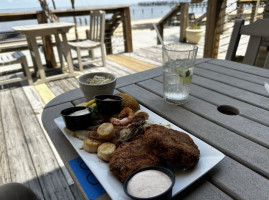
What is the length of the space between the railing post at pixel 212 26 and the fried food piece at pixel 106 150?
299 centimetres

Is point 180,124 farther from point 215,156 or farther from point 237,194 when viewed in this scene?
point 237,194

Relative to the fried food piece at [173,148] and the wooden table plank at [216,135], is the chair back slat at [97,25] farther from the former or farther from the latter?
the fried food piece at [173,148]

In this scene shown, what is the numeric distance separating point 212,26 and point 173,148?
304 centimetres

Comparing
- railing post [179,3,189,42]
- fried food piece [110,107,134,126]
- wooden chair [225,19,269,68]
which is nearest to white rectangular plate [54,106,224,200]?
fried food piece [110,107,134,126]

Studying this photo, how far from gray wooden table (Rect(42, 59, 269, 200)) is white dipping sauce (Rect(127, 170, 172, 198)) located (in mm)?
86

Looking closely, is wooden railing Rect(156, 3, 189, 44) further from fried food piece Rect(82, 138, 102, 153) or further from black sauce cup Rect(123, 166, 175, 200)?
black sauce cup Rect(123, 166, 175, 200)

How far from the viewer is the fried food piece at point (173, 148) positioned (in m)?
0.56

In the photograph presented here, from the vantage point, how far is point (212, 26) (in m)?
3.12

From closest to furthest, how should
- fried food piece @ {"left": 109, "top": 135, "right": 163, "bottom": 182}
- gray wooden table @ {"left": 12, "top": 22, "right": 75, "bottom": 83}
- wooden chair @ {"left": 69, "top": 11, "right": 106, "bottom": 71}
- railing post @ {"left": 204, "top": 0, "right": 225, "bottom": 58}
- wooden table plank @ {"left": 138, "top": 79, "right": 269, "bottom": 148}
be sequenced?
fried food piece @ {"left": 109, "top": 135, "right": 163, "bottom": 182} < wooden table plank @ {"left": 138, "top": 79, "right": 269, "bottom": 148} < railing post @ {"left": 204, "top": 0, "right": 225, "bottom": 58} < gray wooden table @ {"left": 12, "top": 22, "right": 75, "bottom": 83} < wooden chair @ {"left": 69, "top": 11, "right": 106, "bottom": 71}

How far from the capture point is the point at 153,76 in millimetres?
1384

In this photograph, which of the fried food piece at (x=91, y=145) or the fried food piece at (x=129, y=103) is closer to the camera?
the fried food piece at (x=91, y=145)

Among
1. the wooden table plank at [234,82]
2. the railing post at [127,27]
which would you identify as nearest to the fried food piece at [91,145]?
the wooden table plank at [234,82]

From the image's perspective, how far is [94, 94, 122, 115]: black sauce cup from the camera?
815 mm

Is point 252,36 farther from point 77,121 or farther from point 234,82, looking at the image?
point 77,121
